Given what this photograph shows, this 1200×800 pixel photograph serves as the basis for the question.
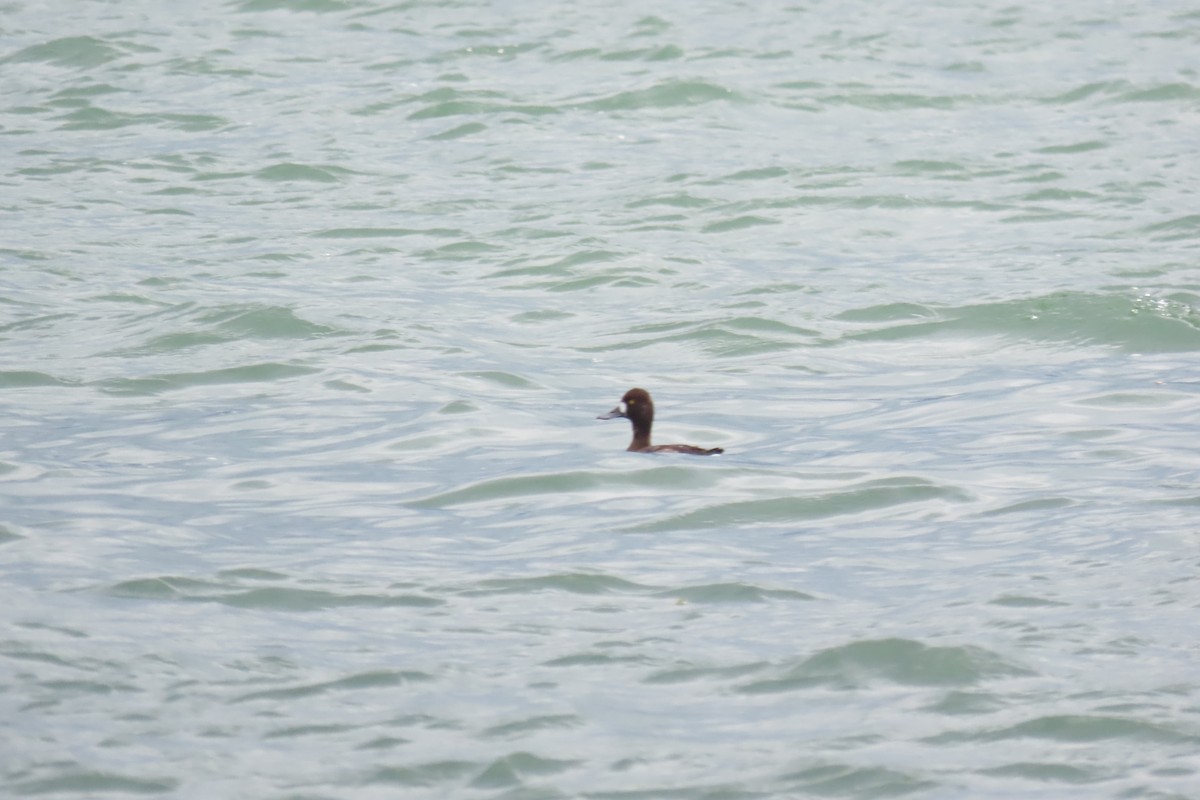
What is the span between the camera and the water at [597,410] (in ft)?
18.5

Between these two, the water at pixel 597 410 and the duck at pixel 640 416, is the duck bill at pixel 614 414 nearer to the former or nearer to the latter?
the duck at pixel 640 416

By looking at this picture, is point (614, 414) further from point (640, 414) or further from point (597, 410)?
point (597, 410)

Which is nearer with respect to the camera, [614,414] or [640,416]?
[640,416]

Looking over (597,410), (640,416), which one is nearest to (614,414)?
(640,416)

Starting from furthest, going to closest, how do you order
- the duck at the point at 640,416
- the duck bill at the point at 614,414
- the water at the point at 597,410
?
the duck bill at the point at 614,414 → the duck at the point at 640,416 → the water at the point at 597,410

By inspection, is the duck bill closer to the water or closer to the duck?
the duck

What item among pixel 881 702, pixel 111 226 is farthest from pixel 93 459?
pixel 111 226

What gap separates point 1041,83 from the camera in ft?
61.8

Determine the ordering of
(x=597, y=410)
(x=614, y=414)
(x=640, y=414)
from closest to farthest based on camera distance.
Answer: (x=640, y=414), (x=614, y=414), (x=597, y=410)

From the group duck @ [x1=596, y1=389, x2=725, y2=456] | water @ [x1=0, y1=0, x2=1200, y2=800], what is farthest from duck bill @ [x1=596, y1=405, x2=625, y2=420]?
water @ [x1=0, y1=0, x2=1200, y2=800]

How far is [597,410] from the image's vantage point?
392 inches

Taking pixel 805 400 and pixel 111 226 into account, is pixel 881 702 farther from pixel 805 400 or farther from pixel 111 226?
pixel 111 226

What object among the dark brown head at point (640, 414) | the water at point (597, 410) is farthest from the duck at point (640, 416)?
the water at point (597, 410)

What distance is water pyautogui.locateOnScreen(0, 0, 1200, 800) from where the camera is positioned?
5641 mm
